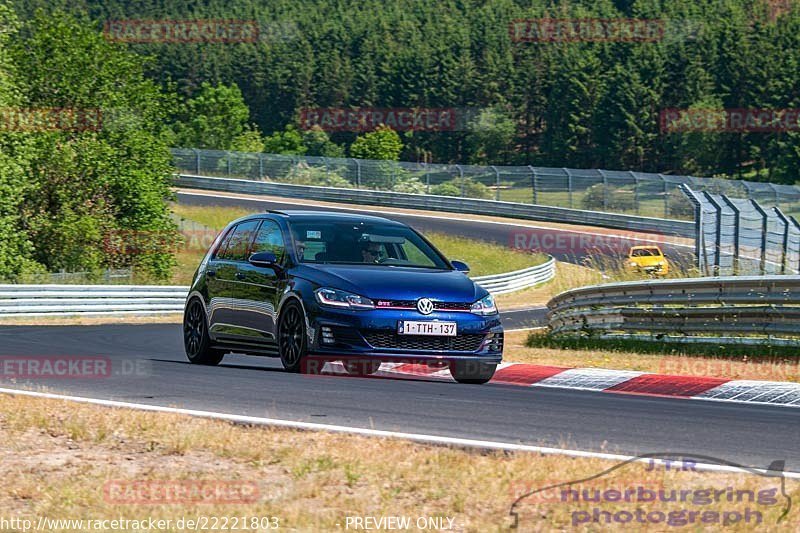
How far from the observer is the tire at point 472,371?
11391 mm

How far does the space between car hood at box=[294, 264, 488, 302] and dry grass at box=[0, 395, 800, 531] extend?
130 inches

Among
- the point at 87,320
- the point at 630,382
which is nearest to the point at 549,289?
the point at 87,320

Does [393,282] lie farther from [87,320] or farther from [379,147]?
[379,147]

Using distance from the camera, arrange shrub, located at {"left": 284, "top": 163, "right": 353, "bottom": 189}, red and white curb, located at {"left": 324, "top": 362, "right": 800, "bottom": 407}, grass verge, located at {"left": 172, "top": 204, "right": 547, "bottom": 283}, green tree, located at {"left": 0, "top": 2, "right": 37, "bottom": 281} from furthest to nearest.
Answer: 1. shrub, located at {"left": 284, "top": 163, "right": 353, "bottom": 189}
2. grass verge, located at {"left": 172, "top": 204, "right": 547, "bottom": 283}
3. green tree, located at {"left": 0, "top": 2, "right": 37, "bottom": 281}
4. red and white curb, located at {"left": 324, "top": 362, "right": 800, "bottom": 407}

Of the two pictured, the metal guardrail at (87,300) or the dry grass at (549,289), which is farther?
the dry grass at (549,289)

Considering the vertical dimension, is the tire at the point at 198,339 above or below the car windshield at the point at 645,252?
above

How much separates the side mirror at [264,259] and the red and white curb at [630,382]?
1139 mm

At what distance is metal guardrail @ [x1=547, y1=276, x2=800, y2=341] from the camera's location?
1415 cm

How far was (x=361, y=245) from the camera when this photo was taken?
11930mm

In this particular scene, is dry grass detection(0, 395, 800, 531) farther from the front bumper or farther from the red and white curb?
the red and white curb
